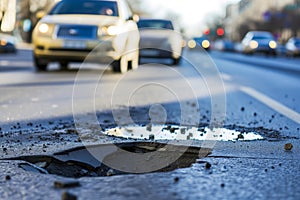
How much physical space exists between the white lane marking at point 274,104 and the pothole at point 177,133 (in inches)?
48.8

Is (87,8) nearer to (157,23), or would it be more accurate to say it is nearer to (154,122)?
(157,23)

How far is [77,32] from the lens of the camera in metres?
12.7

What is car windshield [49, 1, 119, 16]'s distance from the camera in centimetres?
1342

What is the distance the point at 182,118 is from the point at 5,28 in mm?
8899

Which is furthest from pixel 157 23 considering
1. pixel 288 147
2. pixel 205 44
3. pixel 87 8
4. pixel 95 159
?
pixel 205 44

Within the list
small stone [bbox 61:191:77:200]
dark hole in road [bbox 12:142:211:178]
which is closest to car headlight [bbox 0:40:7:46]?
dark hole in road [bbox 12:142:211:178]

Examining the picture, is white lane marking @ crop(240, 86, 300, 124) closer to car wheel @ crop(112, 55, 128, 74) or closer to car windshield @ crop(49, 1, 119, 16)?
car wheel @ crop(112, 55, 128, 74)

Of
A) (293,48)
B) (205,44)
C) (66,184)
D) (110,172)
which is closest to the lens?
(66,184)

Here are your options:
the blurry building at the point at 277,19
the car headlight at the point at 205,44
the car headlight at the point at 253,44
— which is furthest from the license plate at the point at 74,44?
the blurry building at the point at 277,19

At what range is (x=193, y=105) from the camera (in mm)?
7801

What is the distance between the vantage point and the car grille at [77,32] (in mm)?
12609

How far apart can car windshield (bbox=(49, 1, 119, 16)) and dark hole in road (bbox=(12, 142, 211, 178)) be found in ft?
30.0

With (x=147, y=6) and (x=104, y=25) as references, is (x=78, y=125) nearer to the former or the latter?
(x=104, y=25)

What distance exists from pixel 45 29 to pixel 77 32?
0.75 meters
